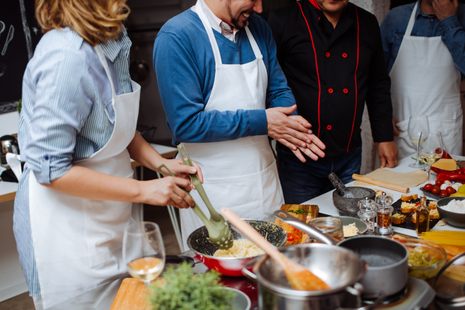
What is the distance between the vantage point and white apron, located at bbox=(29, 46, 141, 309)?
128 centimetres

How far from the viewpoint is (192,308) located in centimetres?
80

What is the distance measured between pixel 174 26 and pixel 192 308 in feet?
3.97

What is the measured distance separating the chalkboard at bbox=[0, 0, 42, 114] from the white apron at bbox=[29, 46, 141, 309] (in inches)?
97.3

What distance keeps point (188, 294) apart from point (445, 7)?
2452 mm

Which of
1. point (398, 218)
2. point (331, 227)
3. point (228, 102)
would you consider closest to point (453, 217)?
point (398, 218)

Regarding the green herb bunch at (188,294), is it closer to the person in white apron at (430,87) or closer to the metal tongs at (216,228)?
the metal tongs at (216,228)

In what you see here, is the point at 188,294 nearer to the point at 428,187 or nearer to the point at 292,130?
the point at 292,130

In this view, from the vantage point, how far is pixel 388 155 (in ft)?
7.40

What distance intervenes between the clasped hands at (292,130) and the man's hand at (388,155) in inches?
30.4

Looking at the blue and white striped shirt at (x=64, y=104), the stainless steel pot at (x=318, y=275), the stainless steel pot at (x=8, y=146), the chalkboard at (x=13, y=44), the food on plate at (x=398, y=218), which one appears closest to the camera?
the stainless steel pot at (x=318, y=275)

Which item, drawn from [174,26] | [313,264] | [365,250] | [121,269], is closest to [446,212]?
[365,250]

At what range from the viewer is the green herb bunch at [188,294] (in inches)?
31.8

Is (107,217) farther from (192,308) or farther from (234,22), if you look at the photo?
(234,22)

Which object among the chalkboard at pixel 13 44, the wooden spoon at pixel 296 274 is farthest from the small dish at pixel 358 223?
the chalkboard at pixel 13 44
